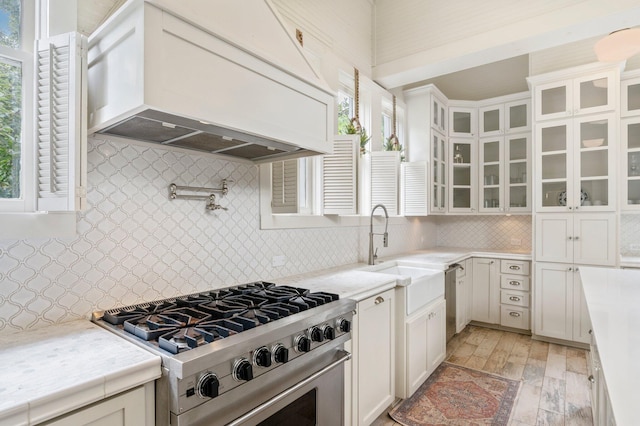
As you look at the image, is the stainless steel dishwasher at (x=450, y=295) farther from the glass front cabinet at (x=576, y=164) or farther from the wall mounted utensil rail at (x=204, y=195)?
the wall mounted utensil rail at (x=204, y=195)

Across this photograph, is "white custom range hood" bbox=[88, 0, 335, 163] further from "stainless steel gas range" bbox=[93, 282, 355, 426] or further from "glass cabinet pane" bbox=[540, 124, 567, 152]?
"glass cabinet pane" bbox=[540, 124, 567, 152]

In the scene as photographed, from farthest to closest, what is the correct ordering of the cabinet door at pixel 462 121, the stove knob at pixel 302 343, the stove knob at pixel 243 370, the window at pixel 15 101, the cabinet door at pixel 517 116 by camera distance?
the cabinet door at pixel 462 121 → the cabinet door at pixel 517 116 → the stove knob at pixel 302 343 → the window at pixel 15 101 → the stove knob at pixel 243 370

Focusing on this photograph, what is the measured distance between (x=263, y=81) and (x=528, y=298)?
156 inches

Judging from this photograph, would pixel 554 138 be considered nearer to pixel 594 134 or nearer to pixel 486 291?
pixel 594 134

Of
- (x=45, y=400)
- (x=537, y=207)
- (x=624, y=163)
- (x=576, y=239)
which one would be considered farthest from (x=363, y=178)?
(x=45, y=400)

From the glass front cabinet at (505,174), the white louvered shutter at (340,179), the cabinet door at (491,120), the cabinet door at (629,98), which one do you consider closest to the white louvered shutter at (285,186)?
the white louvered shutter at (340,179)

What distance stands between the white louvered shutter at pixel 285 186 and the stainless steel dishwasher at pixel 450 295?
1.72 meters

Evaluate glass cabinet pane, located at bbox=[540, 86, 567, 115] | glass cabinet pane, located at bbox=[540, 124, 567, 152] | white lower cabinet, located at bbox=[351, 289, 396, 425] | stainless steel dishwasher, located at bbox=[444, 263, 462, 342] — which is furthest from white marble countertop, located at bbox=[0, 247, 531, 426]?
glass cabinet pane, located at bbox=[540, 86, 567, 115]

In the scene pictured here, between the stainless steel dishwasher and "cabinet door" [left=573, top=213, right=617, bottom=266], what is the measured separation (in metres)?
1.24

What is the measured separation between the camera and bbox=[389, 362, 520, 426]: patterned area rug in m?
2.39

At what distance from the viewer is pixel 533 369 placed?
124 inches

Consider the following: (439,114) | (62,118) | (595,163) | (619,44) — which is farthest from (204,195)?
(595,163)

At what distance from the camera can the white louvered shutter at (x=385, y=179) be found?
3.52m

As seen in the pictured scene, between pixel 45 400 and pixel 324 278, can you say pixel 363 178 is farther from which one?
pixel 45 400
